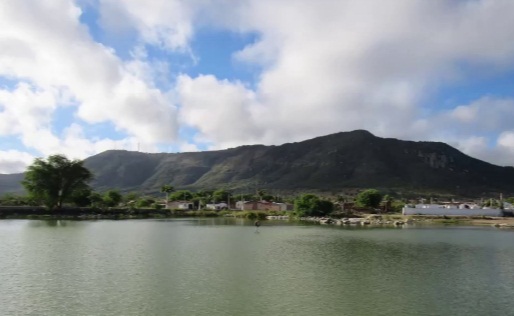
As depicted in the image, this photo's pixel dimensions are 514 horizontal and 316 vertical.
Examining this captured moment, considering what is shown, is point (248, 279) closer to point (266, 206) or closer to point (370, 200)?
point (370, 200)

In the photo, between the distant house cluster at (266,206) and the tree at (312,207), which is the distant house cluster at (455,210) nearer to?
the tree at (312,207)

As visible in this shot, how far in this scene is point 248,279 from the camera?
3222 cm

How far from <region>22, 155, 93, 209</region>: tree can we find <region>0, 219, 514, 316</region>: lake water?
232ft

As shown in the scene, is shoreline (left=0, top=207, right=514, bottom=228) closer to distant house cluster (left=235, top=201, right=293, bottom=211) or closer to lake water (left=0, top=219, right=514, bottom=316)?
distant house cluster (left=235, top=201, right=293, bottom=211)

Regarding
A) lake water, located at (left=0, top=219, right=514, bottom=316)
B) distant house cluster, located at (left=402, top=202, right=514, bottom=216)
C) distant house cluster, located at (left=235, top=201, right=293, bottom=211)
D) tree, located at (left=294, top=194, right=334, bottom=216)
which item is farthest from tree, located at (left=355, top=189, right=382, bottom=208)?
lake water, located at (left=0, top=219, right=514, bottom=316)

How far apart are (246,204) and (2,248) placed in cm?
13021

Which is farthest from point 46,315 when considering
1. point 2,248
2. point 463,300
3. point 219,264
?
point 2,248

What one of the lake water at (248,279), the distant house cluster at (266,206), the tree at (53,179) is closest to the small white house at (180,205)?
the distant house cluster at (266,206)

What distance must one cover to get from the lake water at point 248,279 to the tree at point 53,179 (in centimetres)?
7085

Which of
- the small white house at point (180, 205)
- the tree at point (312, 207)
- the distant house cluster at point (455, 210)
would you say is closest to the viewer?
the tree at point (312, 207)

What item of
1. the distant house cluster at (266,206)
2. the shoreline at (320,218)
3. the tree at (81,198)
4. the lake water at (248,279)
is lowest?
the lake water at (248,279)

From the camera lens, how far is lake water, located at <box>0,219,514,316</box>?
24.5 meters

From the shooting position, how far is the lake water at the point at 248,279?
24453mm

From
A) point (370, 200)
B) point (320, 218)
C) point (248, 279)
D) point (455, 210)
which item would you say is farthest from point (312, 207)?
point (248, 279)
